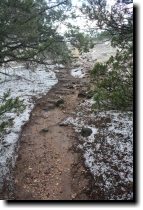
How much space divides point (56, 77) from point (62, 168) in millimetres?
16134

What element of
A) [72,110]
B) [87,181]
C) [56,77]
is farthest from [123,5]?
[56,77]

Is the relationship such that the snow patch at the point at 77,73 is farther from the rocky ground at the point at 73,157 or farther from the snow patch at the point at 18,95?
the rocky ground at the point at 73,157

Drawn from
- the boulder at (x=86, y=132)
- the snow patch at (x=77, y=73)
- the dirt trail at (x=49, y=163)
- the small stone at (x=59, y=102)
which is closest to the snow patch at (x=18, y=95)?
the dirt trail at (x=49, y=163)

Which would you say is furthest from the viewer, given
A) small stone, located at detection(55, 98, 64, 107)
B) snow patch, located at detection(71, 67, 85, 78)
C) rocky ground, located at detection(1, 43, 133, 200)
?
snow patch, located at detection(71, 67, 85, 78)

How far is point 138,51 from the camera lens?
709 centimetres

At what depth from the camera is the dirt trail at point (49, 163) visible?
9430mm

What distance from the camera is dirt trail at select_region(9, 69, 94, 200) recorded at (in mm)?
9430

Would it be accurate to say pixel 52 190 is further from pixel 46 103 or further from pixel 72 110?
pixel 46 103

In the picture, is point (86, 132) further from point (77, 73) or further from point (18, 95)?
point (77, 73)

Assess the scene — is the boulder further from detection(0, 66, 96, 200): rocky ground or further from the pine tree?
the pine tree

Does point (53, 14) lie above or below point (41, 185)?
above

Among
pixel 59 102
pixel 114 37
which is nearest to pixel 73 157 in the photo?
pixel 114 37

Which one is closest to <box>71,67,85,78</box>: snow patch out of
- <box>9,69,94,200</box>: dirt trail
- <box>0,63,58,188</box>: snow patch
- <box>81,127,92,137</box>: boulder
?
<box>0,63,58,188</box>: snow patch

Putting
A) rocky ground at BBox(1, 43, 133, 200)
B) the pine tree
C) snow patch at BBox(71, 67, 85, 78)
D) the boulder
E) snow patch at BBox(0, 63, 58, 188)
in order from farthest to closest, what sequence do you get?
snow patch at BBox(71, 67, 85, 78) → the boulder → snow patch at BBox(0, 63, 58, 188) → rocky ground at BBox(1, 43, 133, 200) → the pine tree
